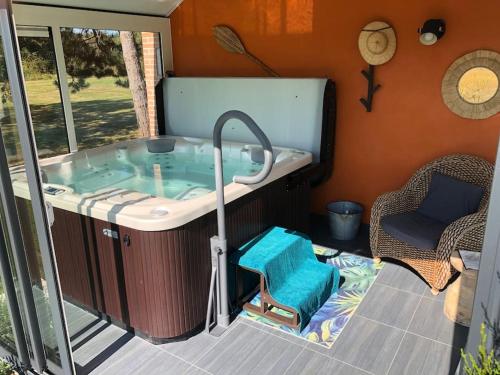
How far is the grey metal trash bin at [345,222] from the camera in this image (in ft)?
14.1

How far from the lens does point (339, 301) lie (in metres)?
3.33

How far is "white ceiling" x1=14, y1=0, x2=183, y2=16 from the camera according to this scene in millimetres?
4215

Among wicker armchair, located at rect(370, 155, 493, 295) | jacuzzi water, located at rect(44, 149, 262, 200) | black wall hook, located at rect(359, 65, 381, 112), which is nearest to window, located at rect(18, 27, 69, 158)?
jacuzzi water, located at rect(44, 149, 262, 200)

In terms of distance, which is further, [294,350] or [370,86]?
[370,86]

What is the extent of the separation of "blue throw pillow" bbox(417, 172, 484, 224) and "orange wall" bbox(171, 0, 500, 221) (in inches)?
14.2

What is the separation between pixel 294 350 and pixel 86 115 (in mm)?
5735

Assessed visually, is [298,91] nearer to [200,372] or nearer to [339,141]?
[339,141]

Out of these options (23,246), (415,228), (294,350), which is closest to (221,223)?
(294,350)

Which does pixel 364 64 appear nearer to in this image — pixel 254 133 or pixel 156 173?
pixel 254 133

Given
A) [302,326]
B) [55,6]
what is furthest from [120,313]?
[55,6]

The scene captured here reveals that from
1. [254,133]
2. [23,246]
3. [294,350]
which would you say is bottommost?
[294,350]

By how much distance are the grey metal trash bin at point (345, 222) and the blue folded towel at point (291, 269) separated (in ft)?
3.05

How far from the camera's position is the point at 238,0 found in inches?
188

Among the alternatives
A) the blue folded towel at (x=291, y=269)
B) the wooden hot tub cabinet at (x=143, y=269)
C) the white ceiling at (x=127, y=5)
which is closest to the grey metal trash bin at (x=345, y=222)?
the blue folded towel at (x=291, y=269)
